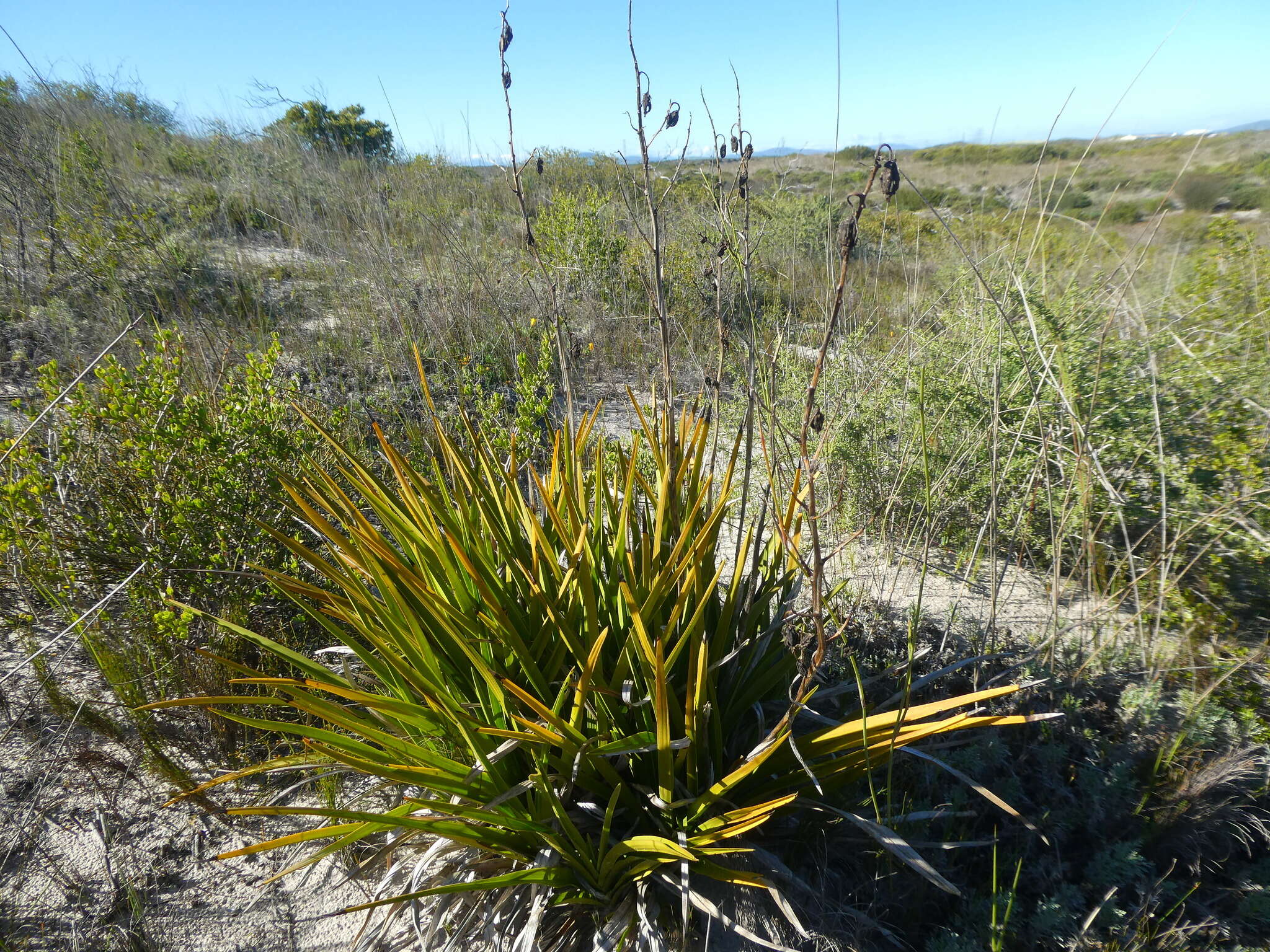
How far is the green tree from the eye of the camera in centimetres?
845

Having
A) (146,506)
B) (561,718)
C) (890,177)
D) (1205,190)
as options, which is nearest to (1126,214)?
(1205,190)

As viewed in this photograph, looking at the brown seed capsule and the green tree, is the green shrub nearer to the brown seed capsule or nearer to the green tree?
the brown seed capsule

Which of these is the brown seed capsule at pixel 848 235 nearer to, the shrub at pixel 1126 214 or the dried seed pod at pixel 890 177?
the dried seed pod at pixel 890 177

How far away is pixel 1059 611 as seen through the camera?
92.6 inches

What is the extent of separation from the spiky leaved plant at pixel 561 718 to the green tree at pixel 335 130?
638cm

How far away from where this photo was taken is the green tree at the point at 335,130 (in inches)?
333

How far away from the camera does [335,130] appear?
11.0 m

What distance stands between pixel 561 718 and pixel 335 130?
12.8 metres

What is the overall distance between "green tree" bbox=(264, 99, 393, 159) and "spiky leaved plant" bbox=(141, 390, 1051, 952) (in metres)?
6.38

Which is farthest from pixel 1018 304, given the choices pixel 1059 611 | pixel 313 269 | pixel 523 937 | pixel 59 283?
pixel 59 283

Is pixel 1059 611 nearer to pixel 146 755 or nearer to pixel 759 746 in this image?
pixel 759 746

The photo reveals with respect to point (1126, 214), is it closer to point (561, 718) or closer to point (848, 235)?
point (848, 235)

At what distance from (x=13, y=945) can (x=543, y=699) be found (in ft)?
4.30

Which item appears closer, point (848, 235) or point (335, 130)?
point (848, 235)
